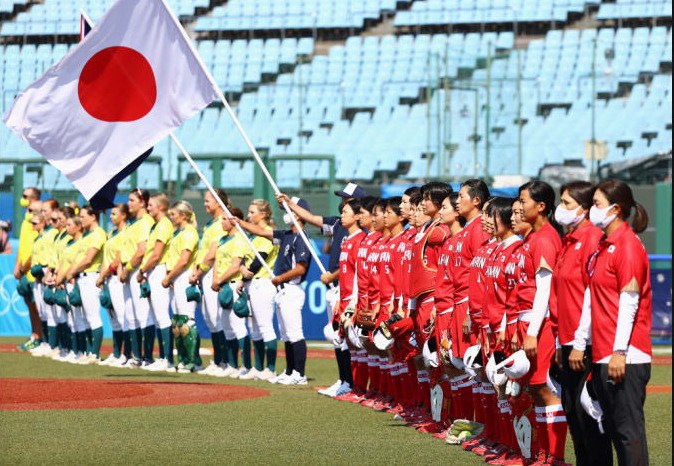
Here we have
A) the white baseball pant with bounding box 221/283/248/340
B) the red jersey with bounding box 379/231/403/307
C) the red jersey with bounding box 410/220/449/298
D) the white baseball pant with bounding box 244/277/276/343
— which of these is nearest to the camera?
the red jersey with bounding box 410/220/449/298

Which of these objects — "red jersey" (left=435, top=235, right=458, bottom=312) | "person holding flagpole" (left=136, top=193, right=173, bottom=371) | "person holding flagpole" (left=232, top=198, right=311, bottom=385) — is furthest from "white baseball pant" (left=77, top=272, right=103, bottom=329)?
"red jersey" (left=435, top=235, right=458, bottom=312)

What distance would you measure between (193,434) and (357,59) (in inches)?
984

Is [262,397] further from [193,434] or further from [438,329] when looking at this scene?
[438,329]

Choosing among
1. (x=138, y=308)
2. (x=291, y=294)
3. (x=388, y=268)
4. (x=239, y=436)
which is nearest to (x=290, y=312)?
(x=291, y=294)

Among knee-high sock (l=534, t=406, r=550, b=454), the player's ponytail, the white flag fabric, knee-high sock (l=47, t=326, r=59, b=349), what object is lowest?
knee-high sock (l=47, t=326, r=59, b=349)

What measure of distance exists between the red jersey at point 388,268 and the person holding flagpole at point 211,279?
A: 163 inches

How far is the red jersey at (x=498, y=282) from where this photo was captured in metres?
7.12

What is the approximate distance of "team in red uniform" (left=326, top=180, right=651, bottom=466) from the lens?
18.7ft

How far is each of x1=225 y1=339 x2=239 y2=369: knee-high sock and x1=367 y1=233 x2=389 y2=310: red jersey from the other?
12.3 ft

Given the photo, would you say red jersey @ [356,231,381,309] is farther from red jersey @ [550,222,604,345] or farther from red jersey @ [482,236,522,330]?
red jersey @ [550,222,604,345]

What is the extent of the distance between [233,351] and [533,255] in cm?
752

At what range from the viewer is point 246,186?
63.5 feet

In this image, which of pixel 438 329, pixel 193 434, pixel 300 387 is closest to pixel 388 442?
pixel 438 329

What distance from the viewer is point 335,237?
38.7 feet
